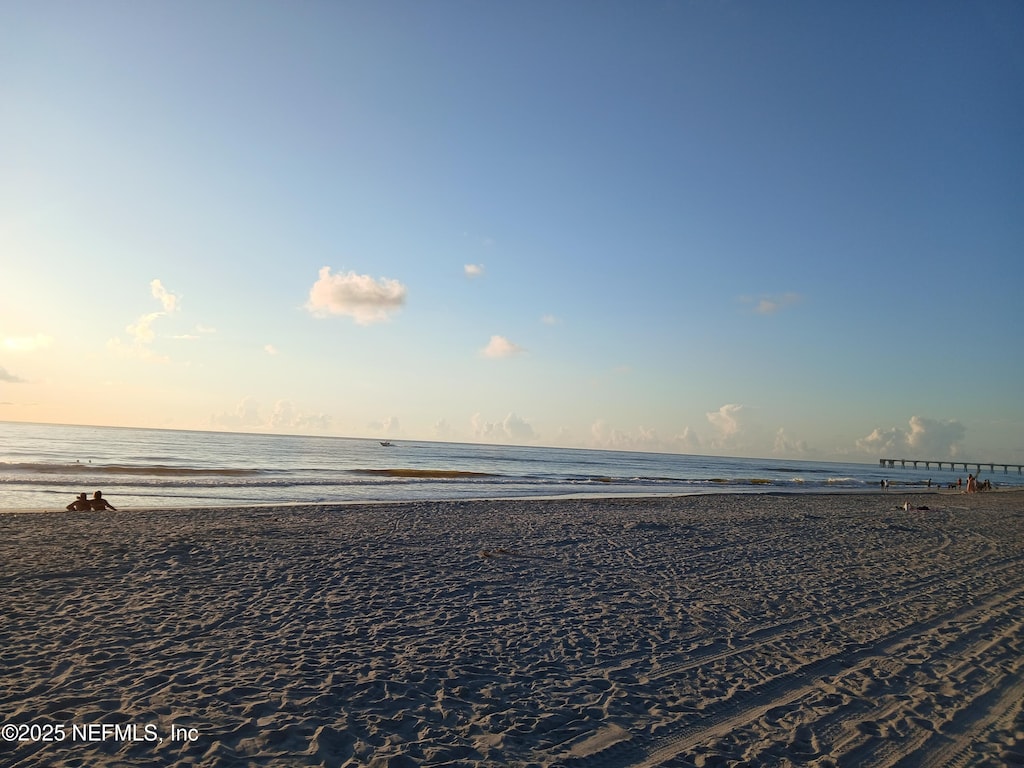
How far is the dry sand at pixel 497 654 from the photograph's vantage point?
183 inches

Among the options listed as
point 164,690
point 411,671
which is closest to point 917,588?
point 411,671

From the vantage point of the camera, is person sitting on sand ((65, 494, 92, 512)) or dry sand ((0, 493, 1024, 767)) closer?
dry sand ((0, 493, 1024, 767))

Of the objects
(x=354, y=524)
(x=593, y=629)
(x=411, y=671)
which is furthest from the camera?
(x=354, y=524)

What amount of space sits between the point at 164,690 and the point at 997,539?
67.9ft

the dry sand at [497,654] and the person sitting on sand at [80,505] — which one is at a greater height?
the dry sand at [497,654]

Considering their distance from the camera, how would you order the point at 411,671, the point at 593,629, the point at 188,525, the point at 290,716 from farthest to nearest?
the point at 188,525 → the point at 593,629 → the point at 411,671 → the point at 290,716

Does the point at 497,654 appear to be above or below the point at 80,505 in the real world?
above

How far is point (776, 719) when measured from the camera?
519 cm

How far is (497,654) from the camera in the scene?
6578 mm

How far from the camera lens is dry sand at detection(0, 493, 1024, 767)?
466cm

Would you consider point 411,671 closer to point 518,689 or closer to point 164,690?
point 518,689

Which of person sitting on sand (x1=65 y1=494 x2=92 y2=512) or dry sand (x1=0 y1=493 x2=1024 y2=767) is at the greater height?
dry sand (x1=0 y1=493 x2=1024 y2=767)

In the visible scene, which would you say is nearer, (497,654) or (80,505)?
(497,654)

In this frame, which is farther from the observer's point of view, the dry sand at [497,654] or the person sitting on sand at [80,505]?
the person sitting on sand at [80,505]
